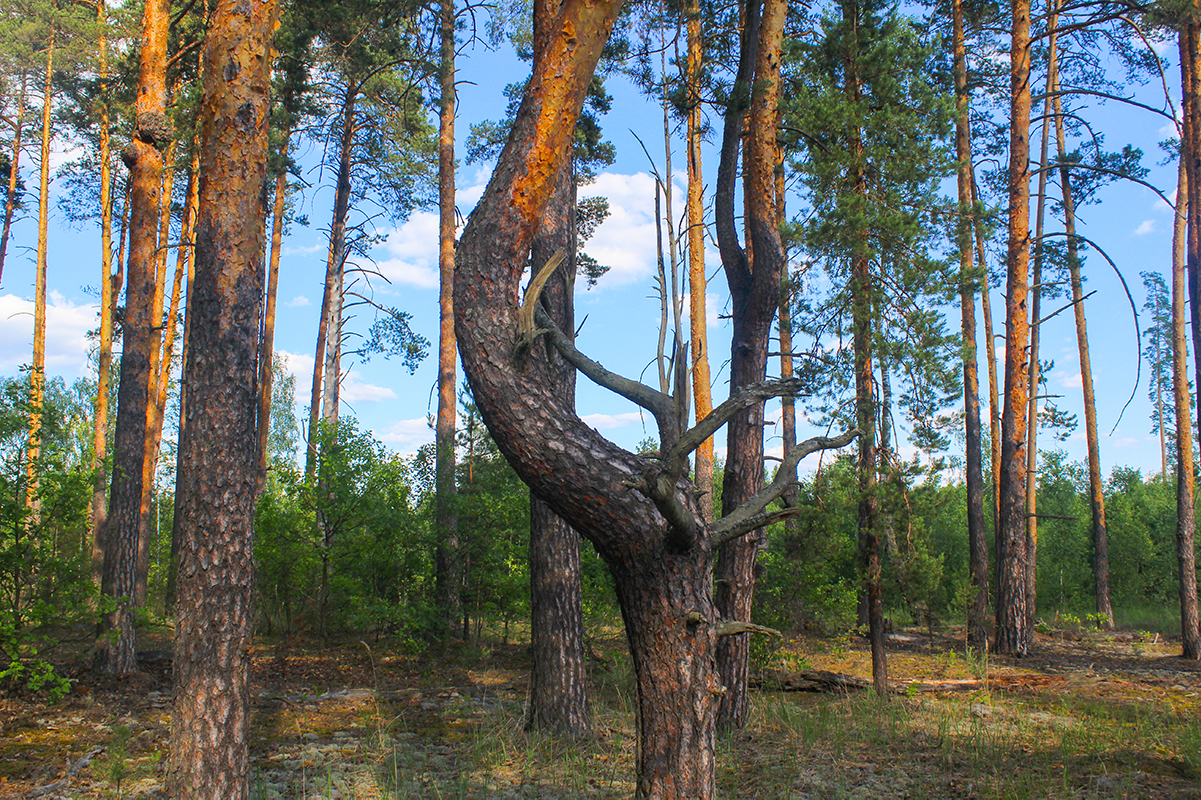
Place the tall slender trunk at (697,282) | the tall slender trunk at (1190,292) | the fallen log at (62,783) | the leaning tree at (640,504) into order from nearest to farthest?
the leaning tree at (640,504), the fallen log at (62,783), the tall slender trunk at (1190,292), the tall slender trunk at (697,282)

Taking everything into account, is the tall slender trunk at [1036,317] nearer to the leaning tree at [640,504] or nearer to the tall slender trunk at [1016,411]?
the tall slender trunk at [1016,411]

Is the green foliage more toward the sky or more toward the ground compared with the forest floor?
more toward the sky

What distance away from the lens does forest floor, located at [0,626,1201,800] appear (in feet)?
14.7

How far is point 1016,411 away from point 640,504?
9.99m

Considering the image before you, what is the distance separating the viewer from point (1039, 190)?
12.6 meters

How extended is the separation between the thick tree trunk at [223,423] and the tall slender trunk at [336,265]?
40.0 ft

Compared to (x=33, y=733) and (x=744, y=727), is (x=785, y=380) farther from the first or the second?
(x=33, y=733)

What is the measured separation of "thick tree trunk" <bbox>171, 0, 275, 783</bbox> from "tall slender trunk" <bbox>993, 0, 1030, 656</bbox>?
10557 mm

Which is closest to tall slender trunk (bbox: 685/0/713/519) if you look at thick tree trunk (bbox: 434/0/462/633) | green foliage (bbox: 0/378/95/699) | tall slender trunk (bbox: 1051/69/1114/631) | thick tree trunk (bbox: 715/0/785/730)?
thick tree trunk (bbox: 434/0/462/633)

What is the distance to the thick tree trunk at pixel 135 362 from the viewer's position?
7.98 meters

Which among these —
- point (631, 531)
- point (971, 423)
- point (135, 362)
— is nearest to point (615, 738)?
point (631, 531)

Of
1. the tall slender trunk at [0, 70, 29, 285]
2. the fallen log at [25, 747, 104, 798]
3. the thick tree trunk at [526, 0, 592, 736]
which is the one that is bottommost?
the fallen log at [25, 747, 104, 798]

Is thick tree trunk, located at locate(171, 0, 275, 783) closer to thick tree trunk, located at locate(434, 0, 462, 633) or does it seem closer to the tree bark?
the tree bark

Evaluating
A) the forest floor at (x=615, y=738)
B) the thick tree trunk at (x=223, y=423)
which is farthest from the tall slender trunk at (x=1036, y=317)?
the thick tree trunk at (x=223, y=423)
